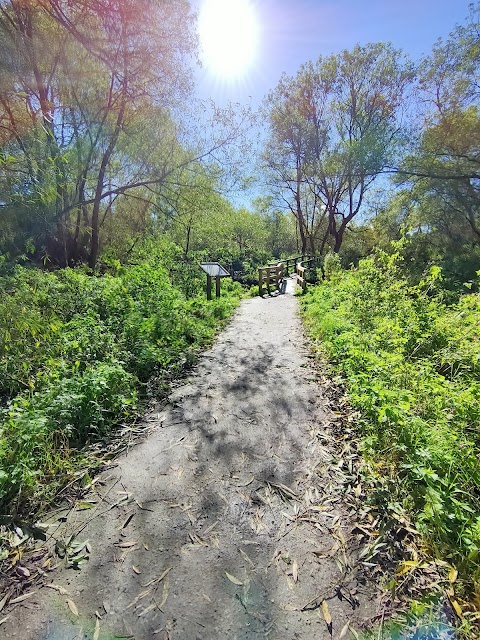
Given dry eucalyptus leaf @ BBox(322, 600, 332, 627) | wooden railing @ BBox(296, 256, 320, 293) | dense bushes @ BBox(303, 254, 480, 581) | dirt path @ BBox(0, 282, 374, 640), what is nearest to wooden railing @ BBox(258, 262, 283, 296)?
wooden railing @ BBox(296, 256, 320, 293)

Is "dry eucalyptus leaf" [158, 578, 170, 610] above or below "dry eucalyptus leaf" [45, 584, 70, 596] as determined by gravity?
above

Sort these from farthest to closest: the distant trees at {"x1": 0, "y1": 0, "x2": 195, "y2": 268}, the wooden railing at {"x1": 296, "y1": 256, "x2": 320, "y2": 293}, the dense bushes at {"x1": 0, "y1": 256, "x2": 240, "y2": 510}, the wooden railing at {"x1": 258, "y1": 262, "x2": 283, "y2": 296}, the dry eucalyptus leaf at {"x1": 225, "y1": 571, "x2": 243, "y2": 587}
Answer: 1. the wooden railing at {"x1": 258, "y1": 262, "x2": 283, "y2": 296}
2. the wooden railing at {"x1": 296, "y1": 256, "x2": 320, "y2": 293}
3. the distant trees at {"x1": 0, "y1": 0, "x2": 195, "y2": 268}
4. the dense bushes at {"x1": 0, "y1": 256, "x2": 240, "y2": 510}
5. the dry eucalyptus leaf at {"x1": 225, "y1": 571, "x2": 243, "y2": 587}

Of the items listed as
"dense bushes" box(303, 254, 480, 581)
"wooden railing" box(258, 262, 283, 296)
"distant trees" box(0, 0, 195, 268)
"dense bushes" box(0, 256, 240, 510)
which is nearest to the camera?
"dense bushes" box(303, 254, 480, 581)

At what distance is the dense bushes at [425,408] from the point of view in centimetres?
196

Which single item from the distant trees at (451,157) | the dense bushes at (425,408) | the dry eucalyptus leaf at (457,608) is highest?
the distant trees at (451,157)

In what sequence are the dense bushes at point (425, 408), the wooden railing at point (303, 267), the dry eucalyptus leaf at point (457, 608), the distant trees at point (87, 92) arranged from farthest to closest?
1. the wooden railing at point (303, 267)
2. the distant trees at point (87, 92)
3. the dense bushes at point (425, 408)
4. the dry eucalyptus leaf at point (457, 608)

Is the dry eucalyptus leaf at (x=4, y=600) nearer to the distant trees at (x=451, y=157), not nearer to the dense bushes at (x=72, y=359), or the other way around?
the dense bushes at (x=72, y=359)

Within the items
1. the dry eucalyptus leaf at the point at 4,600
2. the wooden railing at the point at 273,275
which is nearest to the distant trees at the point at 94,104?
the wooden railing at the point at 273,275

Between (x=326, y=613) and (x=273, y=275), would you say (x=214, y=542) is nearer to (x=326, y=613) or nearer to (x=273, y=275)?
(x=326, y=613)

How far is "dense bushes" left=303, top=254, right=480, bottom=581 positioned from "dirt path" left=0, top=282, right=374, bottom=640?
0.49 m

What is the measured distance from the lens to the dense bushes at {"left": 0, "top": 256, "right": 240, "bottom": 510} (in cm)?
257

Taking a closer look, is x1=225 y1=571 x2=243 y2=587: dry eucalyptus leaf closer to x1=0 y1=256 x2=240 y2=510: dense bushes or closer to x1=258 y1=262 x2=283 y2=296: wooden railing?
x1=0 y1=256 x2=240 y2=510: dense bushes

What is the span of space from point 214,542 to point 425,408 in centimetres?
223

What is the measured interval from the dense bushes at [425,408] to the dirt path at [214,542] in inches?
19.5
